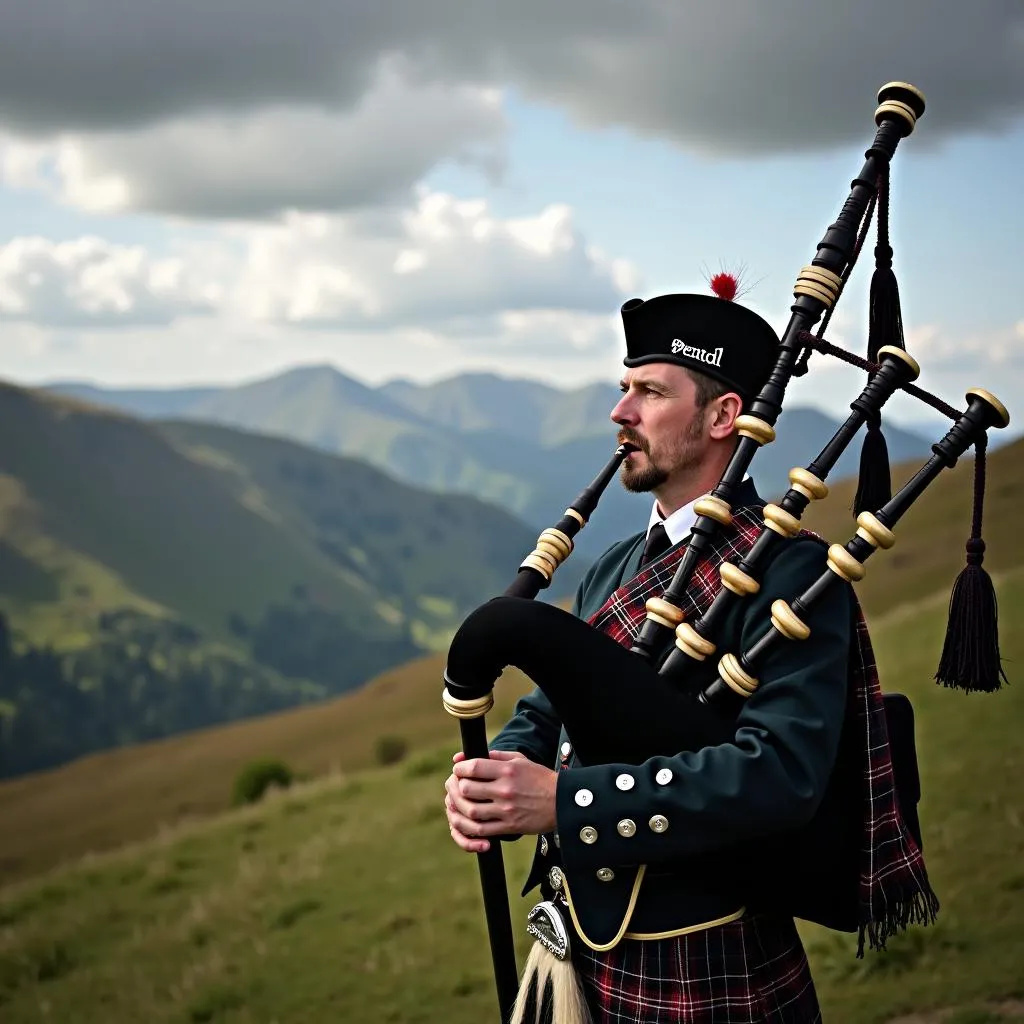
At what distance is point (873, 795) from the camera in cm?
307

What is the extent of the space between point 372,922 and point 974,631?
319 inches

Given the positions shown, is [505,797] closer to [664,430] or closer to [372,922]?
[664,430]

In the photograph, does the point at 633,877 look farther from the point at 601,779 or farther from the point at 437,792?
the point at 437,792

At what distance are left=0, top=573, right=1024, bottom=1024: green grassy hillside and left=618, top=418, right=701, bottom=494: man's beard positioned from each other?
166 inches

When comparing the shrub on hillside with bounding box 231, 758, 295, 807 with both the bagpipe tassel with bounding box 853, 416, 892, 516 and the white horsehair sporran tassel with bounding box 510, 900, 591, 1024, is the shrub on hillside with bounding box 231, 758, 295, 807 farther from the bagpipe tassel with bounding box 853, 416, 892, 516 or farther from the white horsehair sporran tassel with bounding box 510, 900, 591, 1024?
the bagpipe tassel with bounding box 853, 416, 892, 516

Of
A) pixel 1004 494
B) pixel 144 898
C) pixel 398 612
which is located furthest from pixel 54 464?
pixel 144 898

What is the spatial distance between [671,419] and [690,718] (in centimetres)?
88

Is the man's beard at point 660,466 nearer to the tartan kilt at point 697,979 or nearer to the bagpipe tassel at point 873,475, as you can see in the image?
the bagpipe tassel at point 873,475

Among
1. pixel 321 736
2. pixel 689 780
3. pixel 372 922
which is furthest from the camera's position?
pixel 321 736

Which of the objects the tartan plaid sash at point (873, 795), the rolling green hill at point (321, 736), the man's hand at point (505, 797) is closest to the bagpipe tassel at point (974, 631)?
the tartan plaid sash at point (873, 795)

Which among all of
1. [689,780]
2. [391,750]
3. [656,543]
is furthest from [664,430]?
[391,750]

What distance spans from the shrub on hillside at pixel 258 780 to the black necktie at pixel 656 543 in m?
26.0

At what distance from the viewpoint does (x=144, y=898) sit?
13305mm

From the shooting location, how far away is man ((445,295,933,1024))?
2.79m
